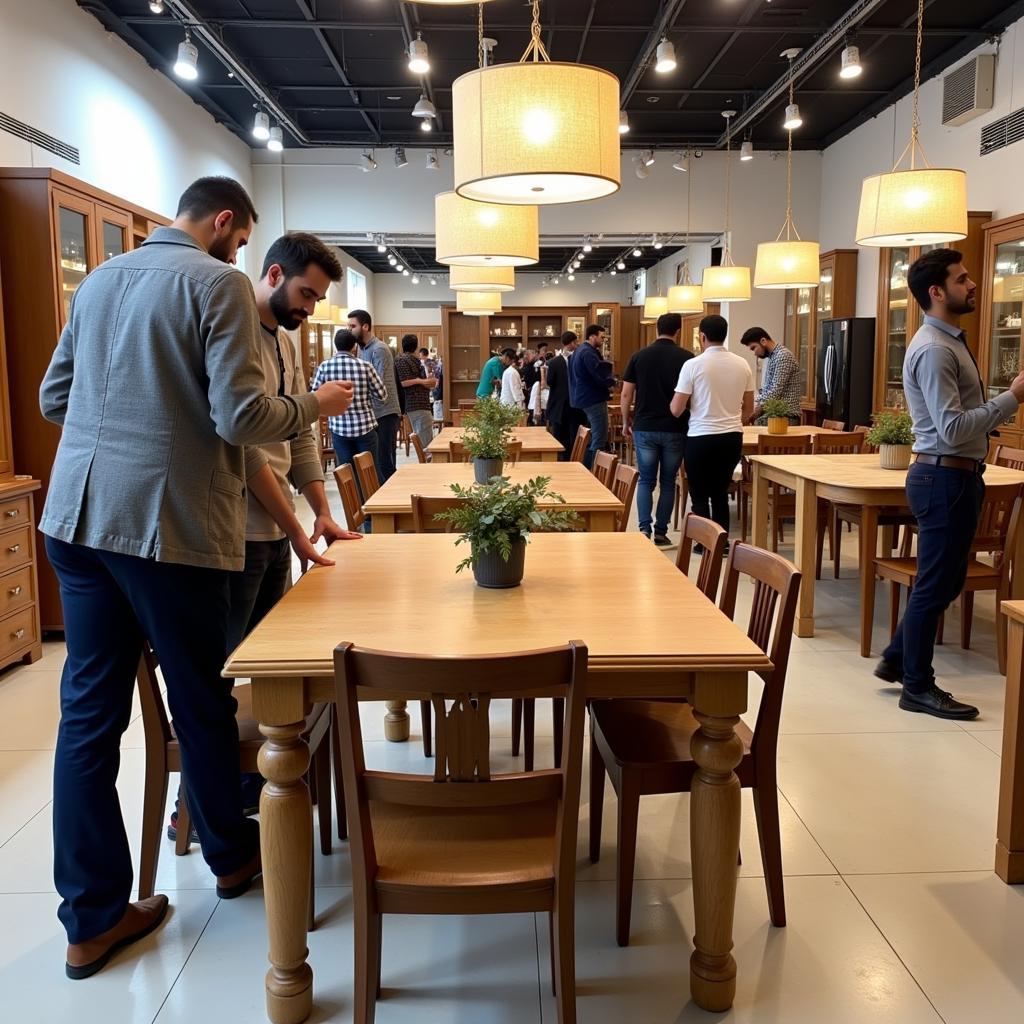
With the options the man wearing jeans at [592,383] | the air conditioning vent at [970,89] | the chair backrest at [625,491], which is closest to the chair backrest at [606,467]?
the chair backrest at [625,491]

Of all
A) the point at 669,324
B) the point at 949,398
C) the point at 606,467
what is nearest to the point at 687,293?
the point at 669,324

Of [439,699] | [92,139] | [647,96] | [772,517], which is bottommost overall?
[772,517]

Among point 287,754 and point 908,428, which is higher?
point 908,428

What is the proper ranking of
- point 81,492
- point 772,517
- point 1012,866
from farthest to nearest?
point 772,517, point 1012,866, point 81,492

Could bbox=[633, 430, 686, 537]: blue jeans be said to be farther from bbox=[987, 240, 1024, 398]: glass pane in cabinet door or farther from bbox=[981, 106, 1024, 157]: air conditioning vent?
bbox=[981, 106, 1024, 157]: air conditioning vent

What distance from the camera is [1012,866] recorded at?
2414 mm

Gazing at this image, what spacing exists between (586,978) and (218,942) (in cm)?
89

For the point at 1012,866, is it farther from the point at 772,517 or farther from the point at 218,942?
the point at 772,517

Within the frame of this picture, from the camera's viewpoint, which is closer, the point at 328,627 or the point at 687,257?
the point at 328,627

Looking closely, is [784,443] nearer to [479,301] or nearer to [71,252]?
[479,301]

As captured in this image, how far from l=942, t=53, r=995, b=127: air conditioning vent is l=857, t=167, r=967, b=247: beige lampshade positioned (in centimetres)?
331

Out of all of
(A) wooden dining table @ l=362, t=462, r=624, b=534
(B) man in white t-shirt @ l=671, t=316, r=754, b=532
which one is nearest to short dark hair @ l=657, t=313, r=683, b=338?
(B) man in white t-shirt @ l=671, t=316, r=754, b=532

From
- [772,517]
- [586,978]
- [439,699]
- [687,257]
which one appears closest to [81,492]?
[439,699]

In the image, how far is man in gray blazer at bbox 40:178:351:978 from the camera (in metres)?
1.93
